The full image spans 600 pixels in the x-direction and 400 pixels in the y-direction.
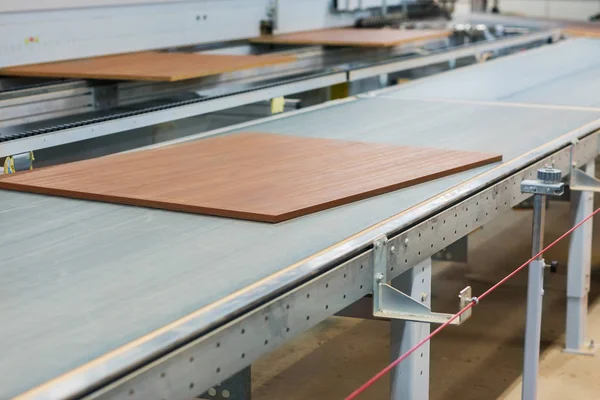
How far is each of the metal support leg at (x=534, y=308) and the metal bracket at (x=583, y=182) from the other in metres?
0.39

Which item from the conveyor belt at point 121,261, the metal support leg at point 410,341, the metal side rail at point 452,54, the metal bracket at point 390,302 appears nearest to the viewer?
the conveyor belt at point 121,261

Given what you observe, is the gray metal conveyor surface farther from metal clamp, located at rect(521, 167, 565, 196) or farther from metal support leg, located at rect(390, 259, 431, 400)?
metal support leg, located at rect(390, 259, 431, 400)

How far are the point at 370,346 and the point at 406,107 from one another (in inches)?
31.1

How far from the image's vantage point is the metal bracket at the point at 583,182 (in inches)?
100

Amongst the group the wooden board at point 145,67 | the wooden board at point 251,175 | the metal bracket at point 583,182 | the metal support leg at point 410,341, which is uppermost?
the wooden board at point 145,67

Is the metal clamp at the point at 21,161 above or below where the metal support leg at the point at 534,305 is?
above

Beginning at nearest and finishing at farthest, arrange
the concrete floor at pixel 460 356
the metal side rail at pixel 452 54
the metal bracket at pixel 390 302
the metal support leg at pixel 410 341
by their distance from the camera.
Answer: the metal bracket at pixel 390 302, the metal support leg at pixel 410 341, the concrete floor at pixel 460 356, the metal side rail at pixel 452 54

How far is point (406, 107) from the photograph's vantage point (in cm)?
300

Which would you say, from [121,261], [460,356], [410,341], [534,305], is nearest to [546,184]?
[534,305]

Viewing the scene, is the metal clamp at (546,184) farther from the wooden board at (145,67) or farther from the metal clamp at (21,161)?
the wooden board at (145,67)

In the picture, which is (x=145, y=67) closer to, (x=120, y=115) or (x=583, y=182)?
(x=120, y=115)

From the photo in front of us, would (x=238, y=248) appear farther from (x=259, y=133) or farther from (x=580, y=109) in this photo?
(x=580, y=109)

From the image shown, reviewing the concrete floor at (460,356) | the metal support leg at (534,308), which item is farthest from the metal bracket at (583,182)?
the concrete floor at (460,356)

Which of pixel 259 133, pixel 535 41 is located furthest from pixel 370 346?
pixel 535 41
